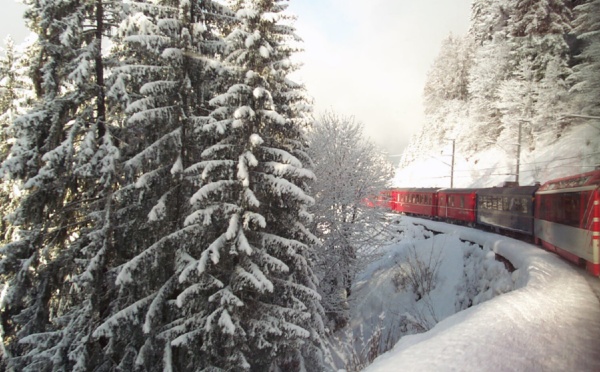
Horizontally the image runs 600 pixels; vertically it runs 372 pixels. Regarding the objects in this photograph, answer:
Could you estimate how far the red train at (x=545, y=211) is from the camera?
10.4 meters

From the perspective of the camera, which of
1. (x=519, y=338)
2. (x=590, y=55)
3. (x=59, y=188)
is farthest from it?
(x=59, y=188)

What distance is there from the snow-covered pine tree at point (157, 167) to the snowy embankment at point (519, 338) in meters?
6.93

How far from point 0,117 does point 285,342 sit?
1603 centimetres

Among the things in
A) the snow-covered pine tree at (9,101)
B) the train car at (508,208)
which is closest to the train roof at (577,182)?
the train car at (508,208)

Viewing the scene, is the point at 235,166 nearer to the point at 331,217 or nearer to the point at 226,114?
the point at 226,114

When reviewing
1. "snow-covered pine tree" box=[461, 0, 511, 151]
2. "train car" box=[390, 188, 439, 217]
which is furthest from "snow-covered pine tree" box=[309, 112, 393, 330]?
"snow-covered pine tree" box=[461, 0, 511, 151]

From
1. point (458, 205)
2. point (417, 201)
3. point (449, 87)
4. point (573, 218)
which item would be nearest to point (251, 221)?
point (573, 218)

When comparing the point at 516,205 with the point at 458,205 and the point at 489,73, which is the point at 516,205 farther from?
the point at 489,73

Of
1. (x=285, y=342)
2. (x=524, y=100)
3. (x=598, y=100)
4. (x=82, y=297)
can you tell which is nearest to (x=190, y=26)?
(x=82, y=297)

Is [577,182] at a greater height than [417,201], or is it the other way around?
[577,182]

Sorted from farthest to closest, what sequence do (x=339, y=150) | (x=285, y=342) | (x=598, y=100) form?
(x=339, y=150), (x=285, y=342), (x=598, y=100)

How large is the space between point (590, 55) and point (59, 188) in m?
12.7

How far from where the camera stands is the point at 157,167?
36.5ft

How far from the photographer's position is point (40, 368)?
10.2m
